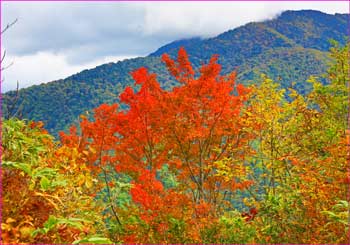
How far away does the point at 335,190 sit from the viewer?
9039 mm

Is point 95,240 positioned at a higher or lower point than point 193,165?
higher

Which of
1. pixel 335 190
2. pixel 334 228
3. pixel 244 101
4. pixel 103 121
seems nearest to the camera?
pixel 334 228

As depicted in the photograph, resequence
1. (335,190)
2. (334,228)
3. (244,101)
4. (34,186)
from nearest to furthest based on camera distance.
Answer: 1. (34,186)
2. (334,228)
3. (335,190)
4. (244,101)

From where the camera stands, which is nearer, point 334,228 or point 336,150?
point 334,228

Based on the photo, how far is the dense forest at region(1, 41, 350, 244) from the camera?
4.98 metres

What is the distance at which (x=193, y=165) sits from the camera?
1916 centimetres

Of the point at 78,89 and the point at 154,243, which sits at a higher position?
the point at 78,89

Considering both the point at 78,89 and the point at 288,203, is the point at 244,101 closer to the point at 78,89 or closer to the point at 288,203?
the point at 288,203

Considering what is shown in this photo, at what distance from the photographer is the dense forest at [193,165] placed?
16.4 feet

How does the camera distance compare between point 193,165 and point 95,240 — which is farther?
point 193,165

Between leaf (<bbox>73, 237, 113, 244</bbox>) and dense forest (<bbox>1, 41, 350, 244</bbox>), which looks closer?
leaf (<bbox>73, 237, 113, 244</bbox>)

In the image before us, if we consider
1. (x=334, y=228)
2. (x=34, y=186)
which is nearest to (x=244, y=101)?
(x=334, y=228)

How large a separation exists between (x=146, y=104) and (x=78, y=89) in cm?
14934

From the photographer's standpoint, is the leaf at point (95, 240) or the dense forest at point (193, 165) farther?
the dense forest at point (193, 165)
